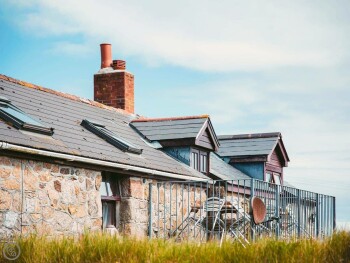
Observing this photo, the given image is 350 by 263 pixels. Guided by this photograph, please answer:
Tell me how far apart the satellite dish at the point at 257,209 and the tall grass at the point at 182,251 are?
10.6ft

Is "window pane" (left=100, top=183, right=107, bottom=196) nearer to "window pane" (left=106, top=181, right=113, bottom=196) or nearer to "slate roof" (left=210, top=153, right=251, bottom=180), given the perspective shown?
"window pane" (left=106, top=181, right=113, bottom=196)

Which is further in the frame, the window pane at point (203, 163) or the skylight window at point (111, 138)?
the window pane at point (203, 163)

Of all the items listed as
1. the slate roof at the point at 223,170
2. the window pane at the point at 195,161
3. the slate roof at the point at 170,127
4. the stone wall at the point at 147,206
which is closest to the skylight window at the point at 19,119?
the stone wall at the point at 147,206

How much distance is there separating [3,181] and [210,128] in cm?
1040

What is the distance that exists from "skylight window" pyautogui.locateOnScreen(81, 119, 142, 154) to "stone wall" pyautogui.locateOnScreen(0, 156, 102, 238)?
6.89ft

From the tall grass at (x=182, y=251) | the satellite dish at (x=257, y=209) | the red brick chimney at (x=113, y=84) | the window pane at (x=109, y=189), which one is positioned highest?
the red brick chimney at (x=113, y=84)

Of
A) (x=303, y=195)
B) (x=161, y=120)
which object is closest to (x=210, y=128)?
(x=161, y=120)

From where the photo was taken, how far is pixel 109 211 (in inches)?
696

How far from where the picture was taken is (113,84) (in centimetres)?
2502

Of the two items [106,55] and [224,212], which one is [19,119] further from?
[106,55]

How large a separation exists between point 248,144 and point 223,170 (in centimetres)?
321

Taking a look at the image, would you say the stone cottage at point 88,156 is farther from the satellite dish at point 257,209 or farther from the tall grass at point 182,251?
the satellite dish at point 257,209

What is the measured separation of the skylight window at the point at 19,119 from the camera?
15.5m

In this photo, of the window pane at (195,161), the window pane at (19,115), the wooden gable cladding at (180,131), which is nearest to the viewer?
the window pane at (19,115)
